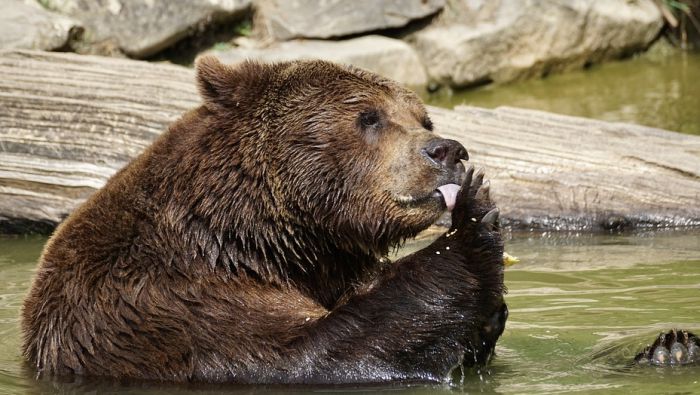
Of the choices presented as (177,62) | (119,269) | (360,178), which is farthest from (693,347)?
(177,62)

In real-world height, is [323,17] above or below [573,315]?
below

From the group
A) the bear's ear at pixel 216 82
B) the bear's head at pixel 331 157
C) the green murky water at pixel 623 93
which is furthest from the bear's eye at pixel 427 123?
the green murky water at pixel 623 93

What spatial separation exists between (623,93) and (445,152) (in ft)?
35.6

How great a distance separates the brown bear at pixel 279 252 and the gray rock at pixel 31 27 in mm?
7224

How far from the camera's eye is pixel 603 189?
1015 cm

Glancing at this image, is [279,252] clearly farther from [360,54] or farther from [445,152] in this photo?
[360,54]

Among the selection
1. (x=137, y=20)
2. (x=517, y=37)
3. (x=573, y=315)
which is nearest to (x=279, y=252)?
(x=573, y=315)

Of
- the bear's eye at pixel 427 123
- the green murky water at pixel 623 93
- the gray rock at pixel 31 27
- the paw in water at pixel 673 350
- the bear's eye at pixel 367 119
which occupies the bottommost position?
the green murky water at pixel 623 93

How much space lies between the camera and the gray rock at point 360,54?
15.4 m

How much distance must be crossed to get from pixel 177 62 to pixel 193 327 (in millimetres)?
9929

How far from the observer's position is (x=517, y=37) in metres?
17.1

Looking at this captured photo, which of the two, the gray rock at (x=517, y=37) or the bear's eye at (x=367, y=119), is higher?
the bear's eye at (x=367, y=119)

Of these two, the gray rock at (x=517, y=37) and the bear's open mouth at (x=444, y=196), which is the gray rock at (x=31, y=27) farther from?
the bear's open mouth at (x=444, y=196)

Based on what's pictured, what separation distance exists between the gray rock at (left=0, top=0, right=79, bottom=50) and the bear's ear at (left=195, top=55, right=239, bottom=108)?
7084mm
